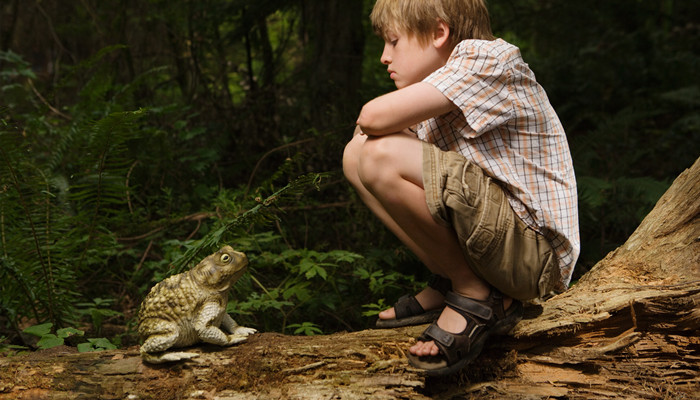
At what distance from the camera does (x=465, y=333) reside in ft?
6.90

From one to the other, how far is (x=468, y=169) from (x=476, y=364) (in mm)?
827

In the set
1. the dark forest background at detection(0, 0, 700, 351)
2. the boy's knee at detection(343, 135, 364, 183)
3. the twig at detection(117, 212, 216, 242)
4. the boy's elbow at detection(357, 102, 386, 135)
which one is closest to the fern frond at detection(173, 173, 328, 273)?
the dark forest background at detection(0, 0, 700, 351)

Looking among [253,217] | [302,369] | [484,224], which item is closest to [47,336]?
[253,217]

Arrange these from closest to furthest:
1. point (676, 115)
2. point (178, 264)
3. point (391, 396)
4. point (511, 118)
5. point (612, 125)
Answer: point (391, 396), point (511, 118), point (178, 264), point (612, 125), point (676, 115)

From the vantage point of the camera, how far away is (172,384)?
80.7 inches

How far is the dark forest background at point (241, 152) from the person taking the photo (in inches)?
123

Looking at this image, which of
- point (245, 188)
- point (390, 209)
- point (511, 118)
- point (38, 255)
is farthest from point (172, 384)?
point (245, 188)

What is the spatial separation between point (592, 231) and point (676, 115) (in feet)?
10.8

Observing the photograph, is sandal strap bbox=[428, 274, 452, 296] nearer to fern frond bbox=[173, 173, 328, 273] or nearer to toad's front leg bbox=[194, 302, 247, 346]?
fern frond bbox=[173, 173, 328, 273]

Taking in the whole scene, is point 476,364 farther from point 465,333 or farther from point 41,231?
point 41,231

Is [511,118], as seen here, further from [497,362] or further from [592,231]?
[592,231]

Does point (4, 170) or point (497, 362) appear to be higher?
point (4, 170)

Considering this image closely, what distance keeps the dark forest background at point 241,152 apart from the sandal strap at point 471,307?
83 cm

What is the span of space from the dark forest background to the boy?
52 centimetres
